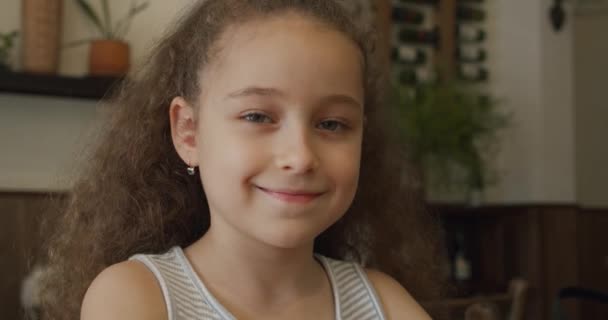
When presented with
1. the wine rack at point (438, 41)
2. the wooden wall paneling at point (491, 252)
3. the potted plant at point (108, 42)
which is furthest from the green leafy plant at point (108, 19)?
the wooden wall paneling at point (491, 252)

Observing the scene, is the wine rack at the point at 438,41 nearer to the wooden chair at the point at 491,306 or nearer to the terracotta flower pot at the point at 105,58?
the terracotta flower pot at the point at 105,58

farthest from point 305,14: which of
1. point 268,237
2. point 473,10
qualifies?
point 473,10

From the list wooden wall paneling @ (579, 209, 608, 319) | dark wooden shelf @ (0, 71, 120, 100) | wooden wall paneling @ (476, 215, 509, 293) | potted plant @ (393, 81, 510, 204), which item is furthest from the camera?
wooden wall paneling @ (579, 209, 608, 319)

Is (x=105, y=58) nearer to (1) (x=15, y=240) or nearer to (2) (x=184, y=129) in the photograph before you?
(1) (x=15, y=240)

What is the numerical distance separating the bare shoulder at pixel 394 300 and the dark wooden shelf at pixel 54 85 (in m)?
1.64

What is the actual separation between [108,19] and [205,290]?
2.06 metres

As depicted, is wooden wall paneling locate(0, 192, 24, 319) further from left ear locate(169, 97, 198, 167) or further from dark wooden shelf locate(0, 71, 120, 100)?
left ear locate(169, 97, 198, 167)

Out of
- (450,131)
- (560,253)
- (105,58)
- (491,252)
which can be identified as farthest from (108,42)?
(560,253)

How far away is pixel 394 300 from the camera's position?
915mm

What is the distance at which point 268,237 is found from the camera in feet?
2.44

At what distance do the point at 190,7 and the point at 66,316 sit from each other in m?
0.46

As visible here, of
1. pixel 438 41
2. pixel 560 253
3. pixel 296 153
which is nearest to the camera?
pixel 296 153

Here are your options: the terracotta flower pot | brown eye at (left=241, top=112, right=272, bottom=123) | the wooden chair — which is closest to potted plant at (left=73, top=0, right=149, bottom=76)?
the terracotta flower pot

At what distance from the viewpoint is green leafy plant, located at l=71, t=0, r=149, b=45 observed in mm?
2605
